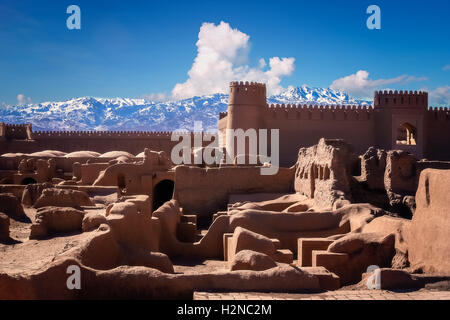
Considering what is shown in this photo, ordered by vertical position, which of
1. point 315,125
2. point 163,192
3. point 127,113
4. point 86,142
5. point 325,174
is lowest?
point 163,192

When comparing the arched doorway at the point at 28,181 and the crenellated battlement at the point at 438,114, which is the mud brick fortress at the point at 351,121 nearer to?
the crenellated battlement at the point at 438,114

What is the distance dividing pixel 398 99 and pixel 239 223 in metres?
21.8

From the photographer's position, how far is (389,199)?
17.6m

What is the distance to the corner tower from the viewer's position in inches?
1230

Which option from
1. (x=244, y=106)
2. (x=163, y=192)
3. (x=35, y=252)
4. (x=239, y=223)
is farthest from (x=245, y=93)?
(x=35, y=252)

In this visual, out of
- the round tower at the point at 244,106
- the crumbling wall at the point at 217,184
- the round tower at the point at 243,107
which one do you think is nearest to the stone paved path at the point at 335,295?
the crumbling wall at the point at 217,184

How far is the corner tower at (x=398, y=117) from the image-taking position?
103ft

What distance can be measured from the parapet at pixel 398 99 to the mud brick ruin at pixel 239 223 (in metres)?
3.96

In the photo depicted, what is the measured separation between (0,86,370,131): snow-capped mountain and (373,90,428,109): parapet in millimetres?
113453

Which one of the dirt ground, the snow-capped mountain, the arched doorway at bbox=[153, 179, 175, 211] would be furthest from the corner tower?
the snow-capped mountain

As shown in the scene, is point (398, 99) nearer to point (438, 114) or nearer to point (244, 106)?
point (438, 114)

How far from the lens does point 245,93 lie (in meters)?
29.3

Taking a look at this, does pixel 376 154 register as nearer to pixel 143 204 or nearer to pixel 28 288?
pixel 143 204
